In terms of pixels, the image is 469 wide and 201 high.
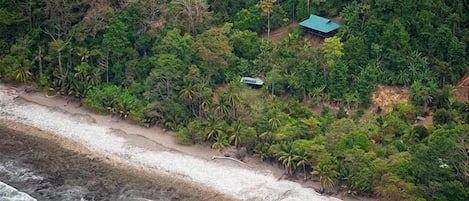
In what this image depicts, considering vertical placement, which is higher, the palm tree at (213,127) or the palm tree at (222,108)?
the palm tree at (222,108)

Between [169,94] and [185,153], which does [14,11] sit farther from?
[185,153]

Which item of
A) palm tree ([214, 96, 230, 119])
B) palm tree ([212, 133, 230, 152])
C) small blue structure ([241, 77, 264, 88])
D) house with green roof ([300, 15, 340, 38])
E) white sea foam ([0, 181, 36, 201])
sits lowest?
white sea foam ([0, 181, 36, 201])

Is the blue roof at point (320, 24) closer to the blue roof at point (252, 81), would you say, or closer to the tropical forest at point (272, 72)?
the tropical forest at point (272, 72)

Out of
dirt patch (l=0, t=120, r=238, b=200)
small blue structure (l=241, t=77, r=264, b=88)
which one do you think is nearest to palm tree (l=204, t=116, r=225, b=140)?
dirt patch (l=0, t=120, r=238, b=200)

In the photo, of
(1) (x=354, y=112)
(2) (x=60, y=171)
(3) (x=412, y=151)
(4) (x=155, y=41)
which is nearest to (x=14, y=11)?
(4) (x=155, y=41)

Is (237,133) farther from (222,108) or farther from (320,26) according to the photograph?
(320,26)

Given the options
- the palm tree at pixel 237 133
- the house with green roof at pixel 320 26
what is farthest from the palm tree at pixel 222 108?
the house with green roof at pixel 320 26

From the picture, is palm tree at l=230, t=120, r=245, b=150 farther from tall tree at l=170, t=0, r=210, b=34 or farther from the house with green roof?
the house with green roof
